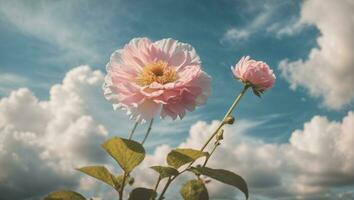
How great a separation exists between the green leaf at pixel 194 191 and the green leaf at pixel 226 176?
0.85 ft

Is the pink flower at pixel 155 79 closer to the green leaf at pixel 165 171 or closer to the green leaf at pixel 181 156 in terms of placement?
the green leaf at pixel 181 156

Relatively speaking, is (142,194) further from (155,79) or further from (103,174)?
(155,79)

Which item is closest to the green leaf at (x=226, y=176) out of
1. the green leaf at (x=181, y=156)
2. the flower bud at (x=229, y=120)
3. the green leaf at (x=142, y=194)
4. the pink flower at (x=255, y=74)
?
the green leaf at (x=181, y=156)

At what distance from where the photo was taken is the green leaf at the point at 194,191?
405 cm

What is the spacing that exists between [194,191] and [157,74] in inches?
49.5

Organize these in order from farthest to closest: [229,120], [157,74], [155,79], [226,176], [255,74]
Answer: [255,74] < [229,120] < [157,74] < [155,79] < [226,176]

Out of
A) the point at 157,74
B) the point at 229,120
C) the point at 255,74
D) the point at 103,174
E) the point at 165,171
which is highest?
the point at 255,74

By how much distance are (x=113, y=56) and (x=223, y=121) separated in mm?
1296

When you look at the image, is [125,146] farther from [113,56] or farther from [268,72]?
[268,72]

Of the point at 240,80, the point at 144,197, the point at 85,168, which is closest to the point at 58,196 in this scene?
the point at 85,168

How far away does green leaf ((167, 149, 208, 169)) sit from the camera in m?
4.03

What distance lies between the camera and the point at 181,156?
13.4ft

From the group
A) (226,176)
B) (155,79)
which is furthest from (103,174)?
(226,176)

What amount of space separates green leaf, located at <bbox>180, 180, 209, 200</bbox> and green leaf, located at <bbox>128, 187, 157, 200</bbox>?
0.98ft
